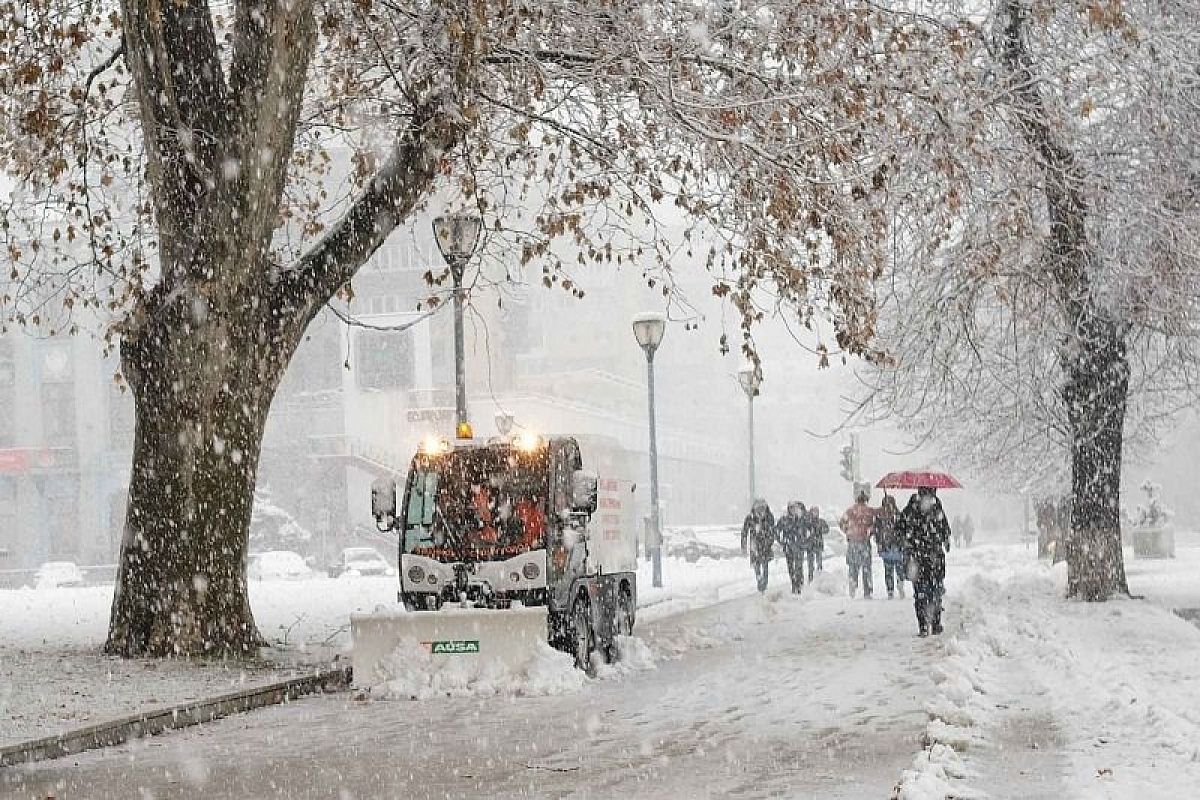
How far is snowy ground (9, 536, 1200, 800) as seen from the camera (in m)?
9.09

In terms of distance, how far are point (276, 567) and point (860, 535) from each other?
27.7m

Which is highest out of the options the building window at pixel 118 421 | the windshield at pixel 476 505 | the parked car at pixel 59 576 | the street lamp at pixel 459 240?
the building window at pixel 118 421

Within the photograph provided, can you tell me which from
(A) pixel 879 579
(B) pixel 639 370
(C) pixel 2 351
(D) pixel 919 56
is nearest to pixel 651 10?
(D) pixel 919 56

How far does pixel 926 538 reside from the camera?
19.6 meters

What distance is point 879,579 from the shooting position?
132ft

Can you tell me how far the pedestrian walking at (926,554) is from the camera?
19.6 metres

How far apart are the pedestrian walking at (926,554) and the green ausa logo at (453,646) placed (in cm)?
722

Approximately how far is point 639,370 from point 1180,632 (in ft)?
313

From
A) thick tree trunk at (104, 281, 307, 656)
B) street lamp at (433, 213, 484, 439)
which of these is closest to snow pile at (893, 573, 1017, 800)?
street lamp at (433, 213, 484, 439)

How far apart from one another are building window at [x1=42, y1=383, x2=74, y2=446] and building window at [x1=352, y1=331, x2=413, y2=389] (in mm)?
12685

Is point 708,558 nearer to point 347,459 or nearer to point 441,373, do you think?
point 347,459

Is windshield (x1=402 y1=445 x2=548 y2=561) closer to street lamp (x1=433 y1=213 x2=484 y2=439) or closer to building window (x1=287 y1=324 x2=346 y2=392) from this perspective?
street lamp (x1=433 y1=213 x2=484 y2=439)

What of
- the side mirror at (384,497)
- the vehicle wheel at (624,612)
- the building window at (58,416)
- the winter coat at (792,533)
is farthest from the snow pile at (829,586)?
the building window at (58,416)

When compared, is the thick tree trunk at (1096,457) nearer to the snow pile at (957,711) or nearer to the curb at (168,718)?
the snow pile at (957,711)
